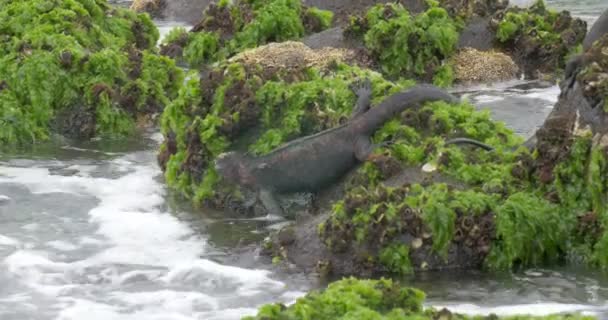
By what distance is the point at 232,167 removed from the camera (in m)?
11.8

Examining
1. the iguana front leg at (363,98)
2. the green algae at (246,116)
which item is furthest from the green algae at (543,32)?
the iguana front leg at (363,98)

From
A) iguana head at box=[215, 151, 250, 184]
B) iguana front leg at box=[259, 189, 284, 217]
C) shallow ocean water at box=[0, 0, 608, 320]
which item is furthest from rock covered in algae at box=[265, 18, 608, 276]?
iguana head at box=[215, 151, 250, 184]

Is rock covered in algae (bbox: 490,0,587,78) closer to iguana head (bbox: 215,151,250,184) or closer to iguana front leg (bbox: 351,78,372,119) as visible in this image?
iguana front leg (bbox: 351,78,372,119)

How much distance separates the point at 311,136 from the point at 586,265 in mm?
2967

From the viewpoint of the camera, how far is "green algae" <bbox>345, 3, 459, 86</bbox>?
17.4 metres

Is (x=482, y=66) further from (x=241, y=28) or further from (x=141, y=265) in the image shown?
(x=141, y=265)

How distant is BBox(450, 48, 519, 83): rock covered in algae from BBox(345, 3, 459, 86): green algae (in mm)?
174

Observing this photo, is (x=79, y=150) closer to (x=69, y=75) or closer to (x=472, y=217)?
(x=69, y=75)

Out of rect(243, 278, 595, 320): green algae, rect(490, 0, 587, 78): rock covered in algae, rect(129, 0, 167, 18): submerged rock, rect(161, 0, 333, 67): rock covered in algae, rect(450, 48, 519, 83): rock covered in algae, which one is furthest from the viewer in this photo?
rect(129, 0, 167, 18): submerged rock

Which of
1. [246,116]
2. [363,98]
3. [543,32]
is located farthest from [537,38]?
[246,116]

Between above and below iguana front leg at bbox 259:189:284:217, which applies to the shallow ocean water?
below

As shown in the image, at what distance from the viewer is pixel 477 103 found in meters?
15.8

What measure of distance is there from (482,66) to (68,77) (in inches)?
216

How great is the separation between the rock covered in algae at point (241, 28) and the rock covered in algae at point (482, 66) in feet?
8.18
